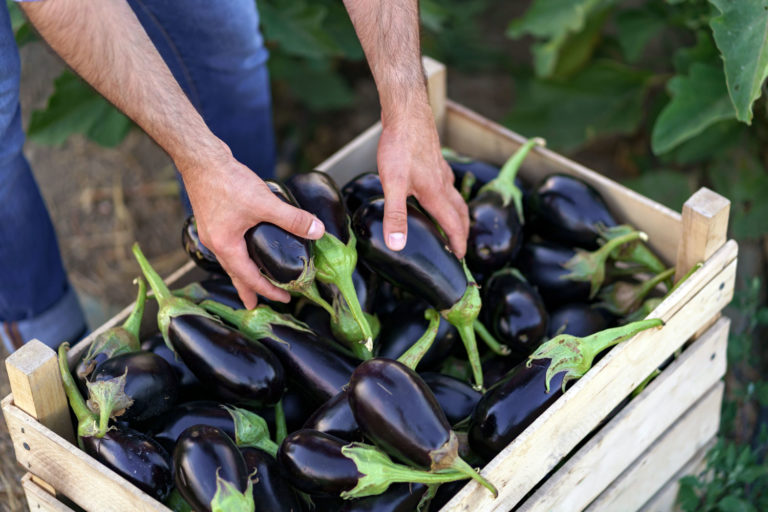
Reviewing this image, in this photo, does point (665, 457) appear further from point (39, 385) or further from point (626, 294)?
point (39, 385)

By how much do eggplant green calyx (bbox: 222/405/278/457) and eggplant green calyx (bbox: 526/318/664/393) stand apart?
1.30 ft

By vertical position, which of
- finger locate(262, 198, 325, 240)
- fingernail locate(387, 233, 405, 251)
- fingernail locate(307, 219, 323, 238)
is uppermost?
finger locate(262, 198, 325, 240)

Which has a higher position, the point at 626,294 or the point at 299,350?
the point at 299,350

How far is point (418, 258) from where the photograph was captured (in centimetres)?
141

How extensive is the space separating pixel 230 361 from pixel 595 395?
1.76 ft

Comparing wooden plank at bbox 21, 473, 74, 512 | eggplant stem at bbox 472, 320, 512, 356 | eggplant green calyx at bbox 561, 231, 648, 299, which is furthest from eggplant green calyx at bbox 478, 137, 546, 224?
wooden plank at bbox 21, 473, 74, 512

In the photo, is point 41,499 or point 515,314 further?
point 515,314

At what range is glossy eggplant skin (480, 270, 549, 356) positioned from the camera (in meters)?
1.49

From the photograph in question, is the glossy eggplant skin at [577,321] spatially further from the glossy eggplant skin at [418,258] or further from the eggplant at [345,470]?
the eggplant at [345,470]

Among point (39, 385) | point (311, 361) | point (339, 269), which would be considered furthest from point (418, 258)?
point (39, 385)

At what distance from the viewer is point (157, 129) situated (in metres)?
1.33

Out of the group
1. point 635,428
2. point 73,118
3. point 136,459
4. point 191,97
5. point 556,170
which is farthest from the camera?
point 73,118

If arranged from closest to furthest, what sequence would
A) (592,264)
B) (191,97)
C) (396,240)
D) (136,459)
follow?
(136,459) < (396,240) < (592,264) < (191,97)

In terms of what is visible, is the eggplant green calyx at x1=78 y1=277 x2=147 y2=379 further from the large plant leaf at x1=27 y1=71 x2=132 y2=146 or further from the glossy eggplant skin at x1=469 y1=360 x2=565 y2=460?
the large plant leaf at x1=27 y1=71 x2=132 y2=146
